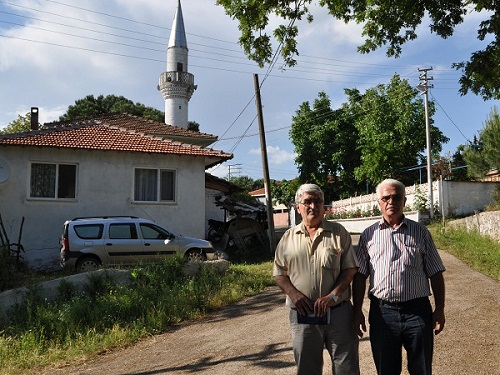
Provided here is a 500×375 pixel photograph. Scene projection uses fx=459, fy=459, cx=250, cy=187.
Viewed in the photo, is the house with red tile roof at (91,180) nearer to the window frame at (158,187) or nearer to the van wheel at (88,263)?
the window frame at (158,187)

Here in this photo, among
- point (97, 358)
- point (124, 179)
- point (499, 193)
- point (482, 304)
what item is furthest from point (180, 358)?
point (499, 193)

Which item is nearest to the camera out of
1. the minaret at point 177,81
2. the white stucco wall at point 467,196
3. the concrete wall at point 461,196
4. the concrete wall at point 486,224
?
the concrete wall at point 486,224

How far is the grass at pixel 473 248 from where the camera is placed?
10.5m

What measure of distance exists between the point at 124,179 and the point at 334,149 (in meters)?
22.3

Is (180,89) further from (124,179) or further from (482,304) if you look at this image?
(482,304)

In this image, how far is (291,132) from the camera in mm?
36250

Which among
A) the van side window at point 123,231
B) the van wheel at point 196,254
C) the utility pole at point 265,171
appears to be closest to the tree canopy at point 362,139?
the utility pole at point 265,171

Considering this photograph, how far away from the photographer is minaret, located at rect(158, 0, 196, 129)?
3206cm

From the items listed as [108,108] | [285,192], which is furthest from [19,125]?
[285,192]

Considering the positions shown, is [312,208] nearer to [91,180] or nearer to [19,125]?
[91,180]

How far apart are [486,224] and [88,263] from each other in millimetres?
11561

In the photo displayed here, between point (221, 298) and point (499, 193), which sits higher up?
point (499, 193)

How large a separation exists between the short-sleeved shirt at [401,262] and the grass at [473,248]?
7.33 metres

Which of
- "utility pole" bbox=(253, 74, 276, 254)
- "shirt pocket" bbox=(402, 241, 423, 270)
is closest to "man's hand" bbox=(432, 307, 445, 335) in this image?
"shirt pocket" bbox=(402, 241, 423, 270)
